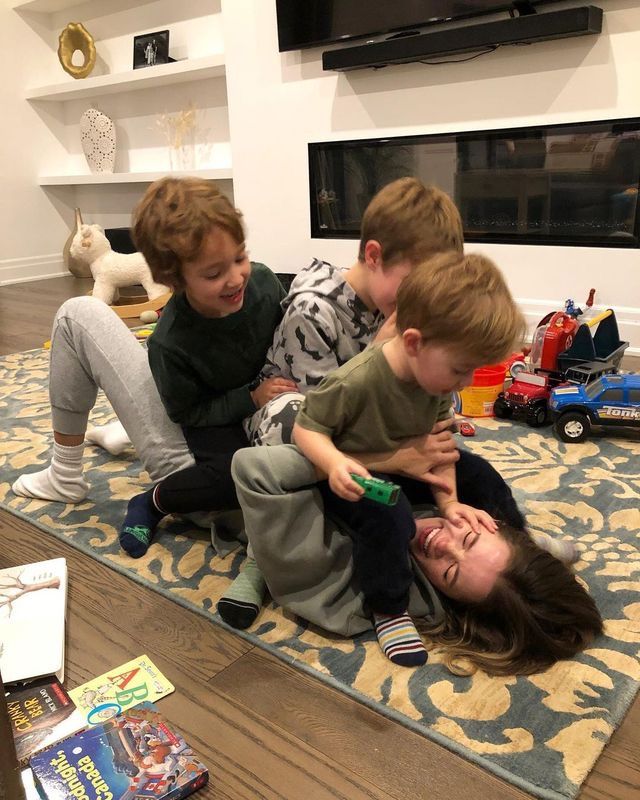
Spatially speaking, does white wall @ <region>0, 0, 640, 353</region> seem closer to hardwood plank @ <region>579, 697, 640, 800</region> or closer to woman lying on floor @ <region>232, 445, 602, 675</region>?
woman lying on floor @ <region>232, 445, 602, 675</region>

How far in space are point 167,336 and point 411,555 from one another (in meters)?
0.63

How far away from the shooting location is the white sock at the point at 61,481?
1603mm

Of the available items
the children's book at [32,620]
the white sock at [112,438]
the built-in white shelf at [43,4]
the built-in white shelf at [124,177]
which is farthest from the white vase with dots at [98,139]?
the children's book at [32,620]

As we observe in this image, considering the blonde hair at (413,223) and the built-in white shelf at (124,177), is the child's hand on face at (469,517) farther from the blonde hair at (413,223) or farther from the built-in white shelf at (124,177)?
the built-in white shelf at (124,177)

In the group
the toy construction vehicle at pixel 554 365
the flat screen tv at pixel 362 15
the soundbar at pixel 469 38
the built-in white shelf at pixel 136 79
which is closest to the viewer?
the toy construction vehicle at pixel 554 365

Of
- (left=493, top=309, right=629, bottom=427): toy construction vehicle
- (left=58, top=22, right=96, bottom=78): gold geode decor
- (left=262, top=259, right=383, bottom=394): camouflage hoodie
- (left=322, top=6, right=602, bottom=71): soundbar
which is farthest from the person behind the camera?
(left=58, top=22, right=96, bottom=78): gold geode decor

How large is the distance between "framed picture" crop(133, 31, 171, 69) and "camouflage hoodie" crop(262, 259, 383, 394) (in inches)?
142

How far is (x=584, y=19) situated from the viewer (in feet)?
7.95

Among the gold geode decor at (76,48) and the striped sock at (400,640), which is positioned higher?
the gold geode decor at (76,48)

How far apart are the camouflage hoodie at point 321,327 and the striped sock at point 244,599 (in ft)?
1.21

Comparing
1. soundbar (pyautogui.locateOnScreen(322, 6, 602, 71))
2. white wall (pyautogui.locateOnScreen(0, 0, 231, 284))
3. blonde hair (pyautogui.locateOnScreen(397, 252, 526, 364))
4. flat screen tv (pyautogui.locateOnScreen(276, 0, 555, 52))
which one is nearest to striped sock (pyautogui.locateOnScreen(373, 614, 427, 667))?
blonde hair (pyautogui.locateOnScreen(397, 252, 526, 364))

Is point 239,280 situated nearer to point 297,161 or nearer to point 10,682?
point 10,682

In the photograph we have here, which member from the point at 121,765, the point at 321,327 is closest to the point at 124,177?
the point at 321,327

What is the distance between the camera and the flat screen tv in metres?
2.74
